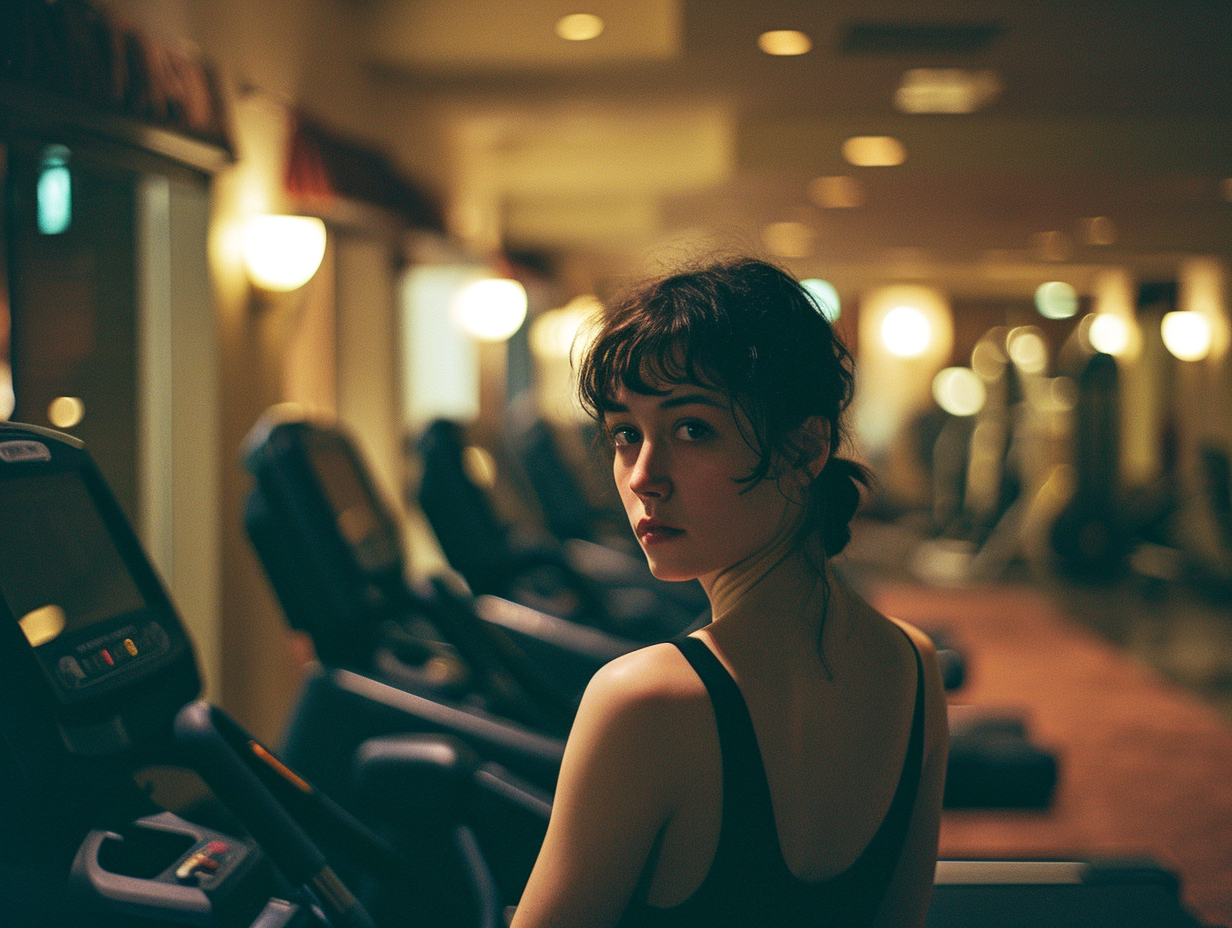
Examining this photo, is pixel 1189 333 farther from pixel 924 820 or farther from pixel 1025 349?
pixel 924 820

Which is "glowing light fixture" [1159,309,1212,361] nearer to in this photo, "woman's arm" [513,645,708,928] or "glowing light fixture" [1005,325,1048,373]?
"glowing light fixture" [1005,325,1048,373]

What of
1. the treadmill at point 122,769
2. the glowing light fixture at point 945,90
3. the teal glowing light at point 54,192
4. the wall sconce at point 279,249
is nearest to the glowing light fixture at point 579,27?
the wall sconce at point 279,249

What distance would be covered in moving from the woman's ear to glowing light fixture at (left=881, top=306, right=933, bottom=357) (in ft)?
41.0

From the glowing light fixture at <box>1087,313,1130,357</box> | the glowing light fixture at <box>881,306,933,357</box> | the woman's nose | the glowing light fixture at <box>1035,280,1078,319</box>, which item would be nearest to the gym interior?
the woman's nose

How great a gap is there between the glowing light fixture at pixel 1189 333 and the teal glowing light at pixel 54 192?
8.32m

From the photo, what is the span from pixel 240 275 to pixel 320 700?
6.66 ft

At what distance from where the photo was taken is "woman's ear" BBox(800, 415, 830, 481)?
35.6 inches

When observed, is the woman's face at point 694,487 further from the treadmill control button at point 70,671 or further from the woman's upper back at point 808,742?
the treadmill control button at point 70,671

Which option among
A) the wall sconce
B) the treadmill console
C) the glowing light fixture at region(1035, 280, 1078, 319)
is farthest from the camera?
the glowing light fixture at region(1035, 280, 1078, 319)

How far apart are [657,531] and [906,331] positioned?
1261 cm

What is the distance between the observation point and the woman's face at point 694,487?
871mm

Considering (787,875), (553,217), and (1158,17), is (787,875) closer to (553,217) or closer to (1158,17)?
(1158,17)

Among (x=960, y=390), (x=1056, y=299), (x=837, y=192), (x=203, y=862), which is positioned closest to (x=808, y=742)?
(x=203, y=862)

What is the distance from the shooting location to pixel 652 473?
88 cm
